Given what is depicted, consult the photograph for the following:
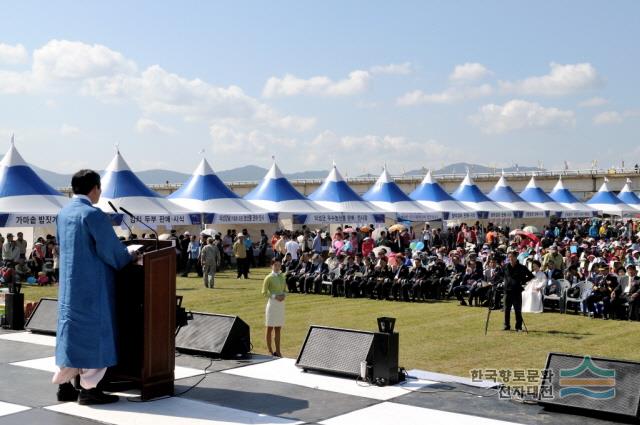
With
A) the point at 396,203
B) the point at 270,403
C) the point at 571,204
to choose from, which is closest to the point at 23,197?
the point at 396,203

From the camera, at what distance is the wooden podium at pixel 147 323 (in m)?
7.44

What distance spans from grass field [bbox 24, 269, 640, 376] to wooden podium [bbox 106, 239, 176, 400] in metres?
4.64

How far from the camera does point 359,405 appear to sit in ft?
24.7

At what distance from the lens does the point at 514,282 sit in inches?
599

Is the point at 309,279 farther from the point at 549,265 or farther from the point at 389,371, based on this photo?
the point at 389,371

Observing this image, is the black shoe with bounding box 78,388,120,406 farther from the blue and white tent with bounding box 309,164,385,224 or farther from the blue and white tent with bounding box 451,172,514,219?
the blue and white tent with bounding box 451,172,514,219

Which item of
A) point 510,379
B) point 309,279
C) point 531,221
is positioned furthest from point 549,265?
point 531,221

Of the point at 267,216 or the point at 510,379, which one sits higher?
the point at 267,216

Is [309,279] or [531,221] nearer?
[309,279]

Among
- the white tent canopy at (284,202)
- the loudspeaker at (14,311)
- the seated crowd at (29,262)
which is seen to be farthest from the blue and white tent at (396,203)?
the loudspeaker at (14,311)

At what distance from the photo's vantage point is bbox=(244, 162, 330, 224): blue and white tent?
30.1 m

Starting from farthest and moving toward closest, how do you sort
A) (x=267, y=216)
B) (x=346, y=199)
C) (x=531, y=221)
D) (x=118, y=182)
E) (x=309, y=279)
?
(x=531, y=221) → (x=346, y=199) → (x=267, y=216) → (x=118, y=182) → (x=309, y=279)

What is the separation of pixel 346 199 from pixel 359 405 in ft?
82.9

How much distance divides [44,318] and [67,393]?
13.4 ft
